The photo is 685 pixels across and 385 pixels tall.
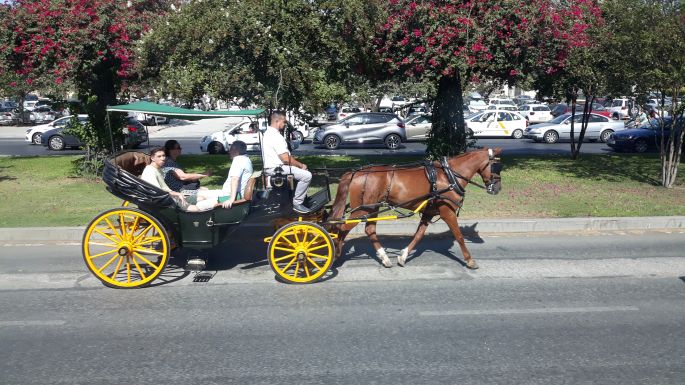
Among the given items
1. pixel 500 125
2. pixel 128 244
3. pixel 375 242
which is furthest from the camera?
pixel 500 125

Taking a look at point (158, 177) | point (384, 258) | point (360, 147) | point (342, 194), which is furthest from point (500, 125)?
point (158, 177)

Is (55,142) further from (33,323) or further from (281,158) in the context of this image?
(33,323)

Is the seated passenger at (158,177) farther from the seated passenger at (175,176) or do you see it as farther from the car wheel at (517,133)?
the car wheel at (517,133)

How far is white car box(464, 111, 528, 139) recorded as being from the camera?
3484 cm

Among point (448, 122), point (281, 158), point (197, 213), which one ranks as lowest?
point (197, 213)

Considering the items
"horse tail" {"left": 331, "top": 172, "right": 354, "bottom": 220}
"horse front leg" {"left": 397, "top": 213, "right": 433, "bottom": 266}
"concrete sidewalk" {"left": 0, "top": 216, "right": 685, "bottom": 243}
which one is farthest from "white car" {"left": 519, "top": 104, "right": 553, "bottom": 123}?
"horse tail" {"left": 331, "top": 172, "right": 354, "bottom": 220}

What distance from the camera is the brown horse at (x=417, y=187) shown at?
8.64 meters

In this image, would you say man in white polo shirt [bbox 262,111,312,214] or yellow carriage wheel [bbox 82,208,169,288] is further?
man in white polo shirt [bbox 262,111,312,214]

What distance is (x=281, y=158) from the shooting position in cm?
842

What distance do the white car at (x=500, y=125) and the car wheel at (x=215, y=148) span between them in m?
14.6

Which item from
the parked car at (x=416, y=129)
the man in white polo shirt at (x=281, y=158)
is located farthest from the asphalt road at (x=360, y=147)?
the man in white polo shirt at (x=281, y=158)

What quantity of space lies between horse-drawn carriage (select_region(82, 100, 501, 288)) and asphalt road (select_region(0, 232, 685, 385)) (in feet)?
1.18

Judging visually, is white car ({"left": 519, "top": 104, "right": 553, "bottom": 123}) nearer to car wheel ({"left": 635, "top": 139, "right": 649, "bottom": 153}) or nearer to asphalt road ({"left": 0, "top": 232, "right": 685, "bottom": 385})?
car wheel ({"left": 635, "top": 139, "right": 649, "bottom": 153})

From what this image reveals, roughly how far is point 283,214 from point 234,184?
2.45 ft
